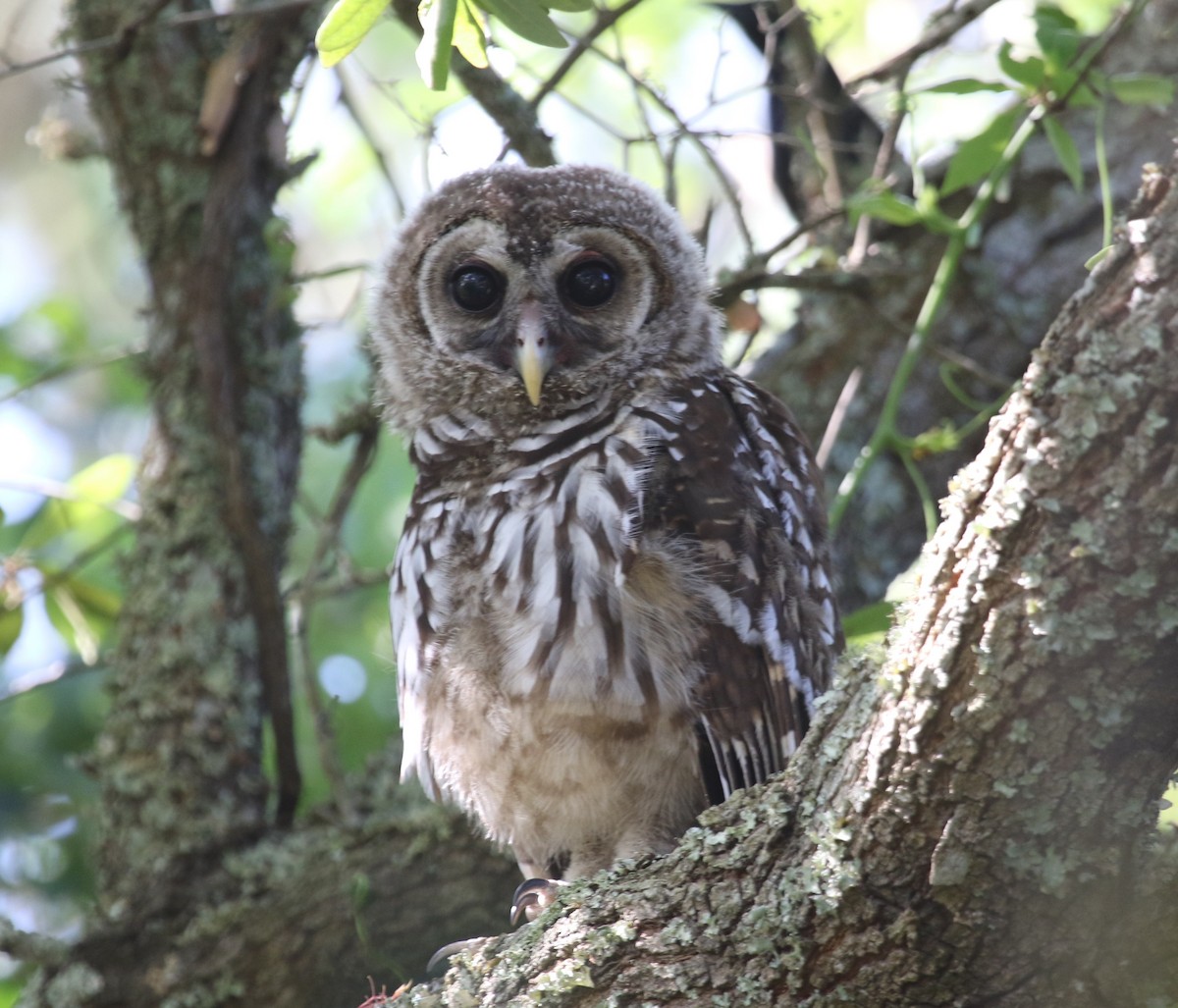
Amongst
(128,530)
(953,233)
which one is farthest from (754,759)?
(128,530)

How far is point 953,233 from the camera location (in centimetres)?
312

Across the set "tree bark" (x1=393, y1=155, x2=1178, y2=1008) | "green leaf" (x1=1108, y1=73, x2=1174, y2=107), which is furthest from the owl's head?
"tree bark" (x1=393, y1=155, x2=1178, y2=1008)

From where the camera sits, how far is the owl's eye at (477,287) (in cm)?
294

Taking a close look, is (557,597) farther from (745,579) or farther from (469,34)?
(469,34)

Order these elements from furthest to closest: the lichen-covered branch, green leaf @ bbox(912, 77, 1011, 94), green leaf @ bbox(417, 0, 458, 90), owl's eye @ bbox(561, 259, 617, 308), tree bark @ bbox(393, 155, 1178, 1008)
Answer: the lichen-covered branch, owl's eye @ bbox(561, 259, 617, 308), green leaf @ bbox(912, 77, 1011, 94), green leaf @ bbox(417, 0, 458, 90), tree bark @ bbox(393, 155, 1178, 1008)

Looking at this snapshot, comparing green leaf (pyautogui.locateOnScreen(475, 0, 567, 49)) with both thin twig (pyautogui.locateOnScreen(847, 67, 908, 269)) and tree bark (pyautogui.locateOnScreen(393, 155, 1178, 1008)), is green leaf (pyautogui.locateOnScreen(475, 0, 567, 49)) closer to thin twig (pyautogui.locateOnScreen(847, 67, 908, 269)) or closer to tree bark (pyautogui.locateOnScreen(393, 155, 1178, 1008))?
tree bark (pyautogui.locateOnScreen(393, 155, 1178, 1008))

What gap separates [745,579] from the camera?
257 centimetres

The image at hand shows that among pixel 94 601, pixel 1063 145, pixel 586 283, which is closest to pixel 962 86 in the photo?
pixel 1063 145

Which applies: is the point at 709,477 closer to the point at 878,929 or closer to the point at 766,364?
the point at 878,929

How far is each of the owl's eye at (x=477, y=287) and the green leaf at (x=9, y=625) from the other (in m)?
1.64

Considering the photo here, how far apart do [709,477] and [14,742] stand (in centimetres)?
275

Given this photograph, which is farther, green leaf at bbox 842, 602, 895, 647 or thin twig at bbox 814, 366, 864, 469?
thin twig at bbox 814, 366, 864, 469

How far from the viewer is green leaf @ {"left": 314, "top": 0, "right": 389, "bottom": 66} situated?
1.71 metres

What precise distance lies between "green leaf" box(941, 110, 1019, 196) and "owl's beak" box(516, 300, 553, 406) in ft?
3.02
